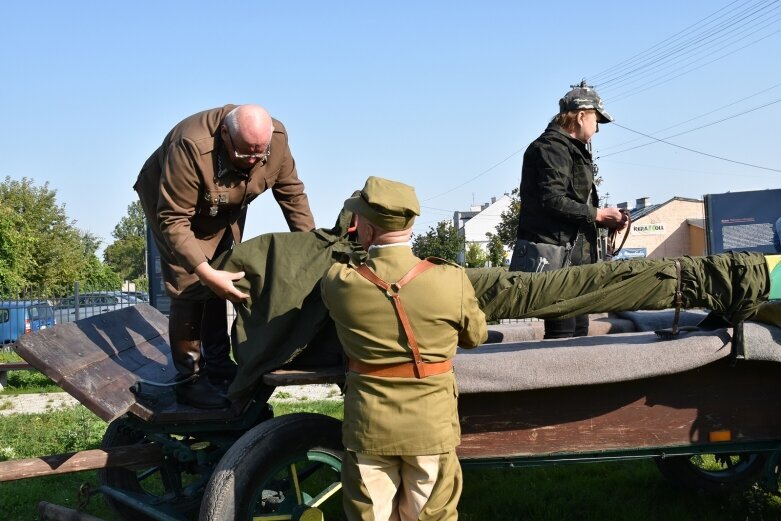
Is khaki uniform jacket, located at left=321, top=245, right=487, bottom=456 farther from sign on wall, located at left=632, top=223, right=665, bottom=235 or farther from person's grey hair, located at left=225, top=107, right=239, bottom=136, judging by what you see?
sign on wall, located at left=632, top=223, right=665, bottom=235

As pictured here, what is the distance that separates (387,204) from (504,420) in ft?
3.78

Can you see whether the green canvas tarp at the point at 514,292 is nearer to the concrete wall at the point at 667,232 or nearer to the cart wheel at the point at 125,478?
the cart wheel at the point at 125,478

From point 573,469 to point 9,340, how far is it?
46.4ft

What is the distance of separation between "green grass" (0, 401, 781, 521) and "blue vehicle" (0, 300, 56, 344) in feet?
32.5

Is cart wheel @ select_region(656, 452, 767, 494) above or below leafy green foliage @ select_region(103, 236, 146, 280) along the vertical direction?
below

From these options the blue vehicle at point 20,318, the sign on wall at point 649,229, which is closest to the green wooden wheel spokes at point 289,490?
the blue vehicle at point 20,318

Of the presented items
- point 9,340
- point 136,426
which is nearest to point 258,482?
point 136,426

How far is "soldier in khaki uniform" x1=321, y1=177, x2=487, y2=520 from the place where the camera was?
8.98 ft

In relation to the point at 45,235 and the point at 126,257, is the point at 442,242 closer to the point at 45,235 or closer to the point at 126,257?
the point at 45,235

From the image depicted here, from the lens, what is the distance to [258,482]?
3201mm

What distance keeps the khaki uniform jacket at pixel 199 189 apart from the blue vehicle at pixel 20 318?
12259 millimetres

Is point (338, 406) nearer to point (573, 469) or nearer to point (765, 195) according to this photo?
point (573, 469)

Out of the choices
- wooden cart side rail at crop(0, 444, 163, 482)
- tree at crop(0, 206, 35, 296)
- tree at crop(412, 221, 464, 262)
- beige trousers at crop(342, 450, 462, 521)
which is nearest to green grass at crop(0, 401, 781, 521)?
wooden cart side rail at crop(0, 444, 163, 482)

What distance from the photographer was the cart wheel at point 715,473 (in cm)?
452
